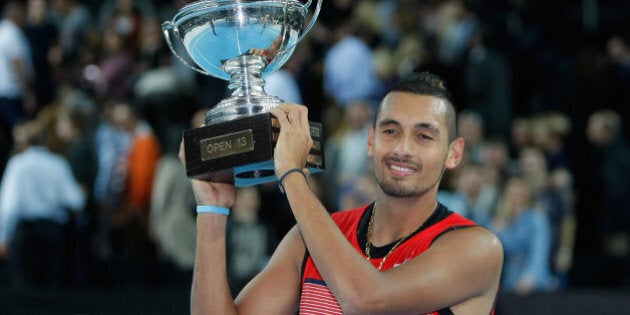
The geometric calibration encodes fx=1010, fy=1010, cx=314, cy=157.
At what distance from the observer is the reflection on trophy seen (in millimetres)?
3078

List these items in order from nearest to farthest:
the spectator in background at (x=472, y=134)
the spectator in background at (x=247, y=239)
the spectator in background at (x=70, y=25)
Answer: the spectator in background at (x=247, y=239) → the spectator in background at (x=472, y=134) → the spectator in background at (x=70, y=25)

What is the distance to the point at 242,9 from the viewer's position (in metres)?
3.26

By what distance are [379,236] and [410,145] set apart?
1.22ft

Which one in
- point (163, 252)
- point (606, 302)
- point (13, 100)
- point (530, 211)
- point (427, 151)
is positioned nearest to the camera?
point (427, 151)

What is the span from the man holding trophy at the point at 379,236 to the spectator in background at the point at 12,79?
657 cm

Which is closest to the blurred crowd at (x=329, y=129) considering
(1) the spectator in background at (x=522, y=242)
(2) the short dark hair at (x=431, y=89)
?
(1) the spectator in background at (x=522, y=242)

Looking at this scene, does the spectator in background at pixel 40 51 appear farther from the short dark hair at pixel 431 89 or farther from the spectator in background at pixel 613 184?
the short dark hair at pixel 431 89

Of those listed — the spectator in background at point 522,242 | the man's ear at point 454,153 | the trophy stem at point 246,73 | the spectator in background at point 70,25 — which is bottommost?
the spectator in background at point 522,242

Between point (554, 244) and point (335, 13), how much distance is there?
4037 mm

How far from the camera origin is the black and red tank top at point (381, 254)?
129 inches

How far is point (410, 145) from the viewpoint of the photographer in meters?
3.24

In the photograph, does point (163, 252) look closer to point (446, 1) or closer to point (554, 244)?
point (554, 244)

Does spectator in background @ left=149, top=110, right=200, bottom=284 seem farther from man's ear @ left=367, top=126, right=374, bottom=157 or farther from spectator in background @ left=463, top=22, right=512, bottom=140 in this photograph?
man's ear @ left=367, top=126, right=374, bottom=157

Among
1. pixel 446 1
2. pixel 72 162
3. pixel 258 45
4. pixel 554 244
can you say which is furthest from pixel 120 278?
pixel 258 45
